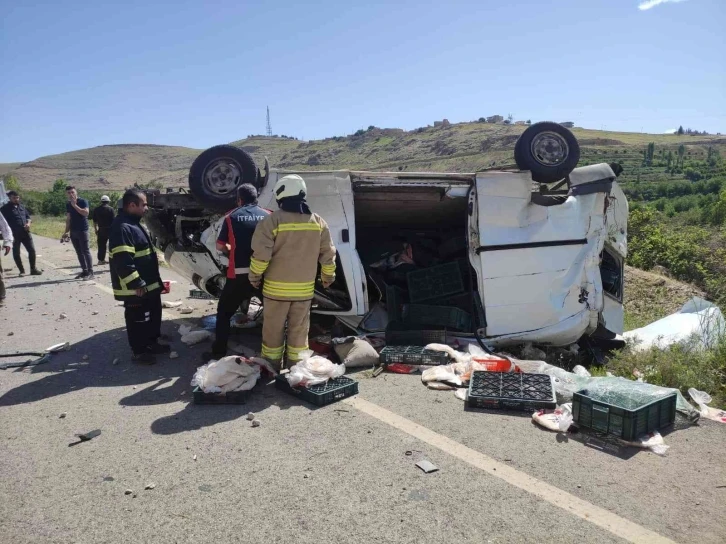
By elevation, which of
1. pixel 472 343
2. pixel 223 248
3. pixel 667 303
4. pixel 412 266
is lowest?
pixel 667 303

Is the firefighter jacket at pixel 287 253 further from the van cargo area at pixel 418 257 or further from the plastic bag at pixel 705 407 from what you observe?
the plastic bag at pixel 705 407

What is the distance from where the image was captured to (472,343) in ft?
18.0

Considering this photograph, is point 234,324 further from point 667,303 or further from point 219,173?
point 667,303

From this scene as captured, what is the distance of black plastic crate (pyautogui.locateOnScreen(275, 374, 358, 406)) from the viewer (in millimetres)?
3961

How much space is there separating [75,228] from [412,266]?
706 cm

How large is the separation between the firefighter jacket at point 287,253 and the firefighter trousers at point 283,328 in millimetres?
87

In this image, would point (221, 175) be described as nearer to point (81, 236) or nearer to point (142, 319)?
point (142, 319)

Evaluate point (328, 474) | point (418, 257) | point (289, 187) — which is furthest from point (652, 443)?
point (418, 257)

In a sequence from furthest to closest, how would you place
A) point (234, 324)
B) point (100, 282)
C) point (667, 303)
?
point (667, 303)
point (100, 282)
point (234, 324)

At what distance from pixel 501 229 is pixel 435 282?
1.14 meters

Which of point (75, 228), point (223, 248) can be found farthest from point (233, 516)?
point (75, 228)

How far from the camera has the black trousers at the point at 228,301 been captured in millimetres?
4805

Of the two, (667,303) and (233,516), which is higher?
(233,516)

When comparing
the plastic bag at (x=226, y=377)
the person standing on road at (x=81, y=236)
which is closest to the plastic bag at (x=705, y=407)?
the plastic bag at (x=226, y=377)
